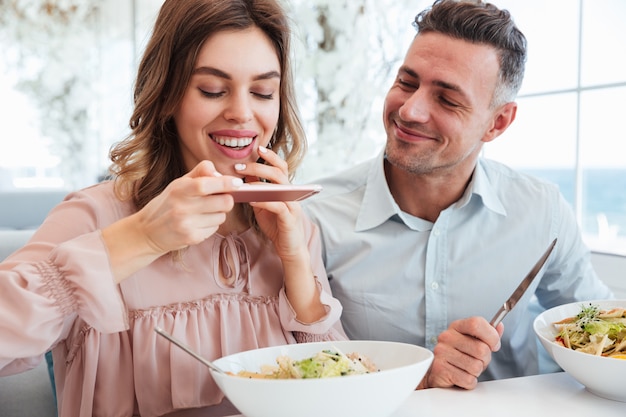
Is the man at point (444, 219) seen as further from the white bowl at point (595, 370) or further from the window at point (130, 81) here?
the window at point (130, 81)

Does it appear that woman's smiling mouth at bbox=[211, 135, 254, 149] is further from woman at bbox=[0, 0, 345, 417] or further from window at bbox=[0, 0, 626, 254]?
window at bbox=[0, 0, 626, 254]

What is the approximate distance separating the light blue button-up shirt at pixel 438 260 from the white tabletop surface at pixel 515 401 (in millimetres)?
526

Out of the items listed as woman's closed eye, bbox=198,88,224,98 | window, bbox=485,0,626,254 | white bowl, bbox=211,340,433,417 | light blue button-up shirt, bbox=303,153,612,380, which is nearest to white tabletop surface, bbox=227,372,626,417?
white bowl, bbox=211,340,433,417

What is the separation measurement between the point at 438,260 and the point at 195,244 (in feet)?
2.59

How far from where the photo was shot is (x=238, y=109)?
4.67 feet

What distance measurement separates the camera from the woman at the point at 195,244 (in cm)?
140

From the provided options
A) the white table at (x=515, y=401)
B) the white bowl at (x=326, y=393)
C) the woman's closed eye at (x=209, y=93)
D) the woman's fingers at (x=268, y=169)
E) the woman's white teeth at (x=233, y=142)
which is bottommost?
the white table at (x=515, y=401)

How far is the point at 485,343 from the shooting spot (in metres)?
1.37

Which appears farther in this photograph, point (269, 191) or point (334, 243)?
point (334, 243)

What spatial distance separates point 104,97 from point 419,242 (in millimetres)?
4271

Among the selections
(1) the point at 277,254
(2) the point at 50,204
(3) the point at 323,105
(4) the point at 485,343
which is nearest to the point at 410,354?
(4) the point at 485,343

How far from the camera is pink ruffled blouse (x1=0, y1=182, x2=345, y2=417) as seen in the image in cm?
138

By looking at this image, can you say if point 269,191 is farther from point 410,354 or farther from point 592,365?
point 592,365

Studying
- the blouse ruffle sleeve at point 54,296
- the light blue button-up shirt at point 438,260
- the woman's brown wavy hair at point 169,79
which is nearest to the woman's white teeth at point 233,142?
the woman's brown wavy hair at point 169,79
